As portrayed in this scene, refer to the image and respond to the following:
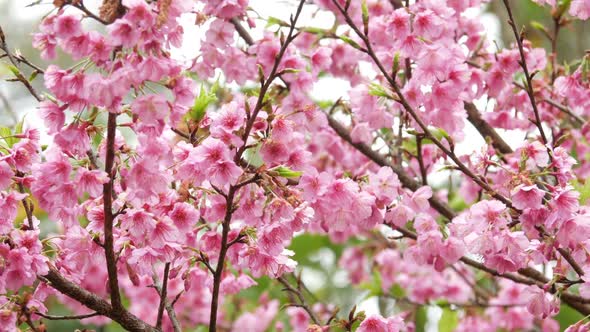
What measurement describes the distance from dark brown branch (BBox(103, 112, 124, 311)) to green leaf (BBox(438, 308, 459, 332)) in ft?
6.21

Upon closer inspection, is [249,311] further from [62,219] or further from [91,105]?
[91,105]

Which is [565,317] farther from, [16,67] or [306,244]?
[16,67]

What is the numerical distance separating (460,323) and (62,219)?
2.33 m

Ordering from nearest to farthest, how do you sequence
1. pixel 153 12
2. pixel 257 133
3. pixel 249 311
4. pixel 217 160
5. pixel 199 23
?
pixel 153 12, pixel 217 160, pixel 257 133, pixel 199 23, pixel 249 311

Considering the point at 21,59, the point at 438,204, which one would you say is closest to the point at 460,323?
the point at 438,204

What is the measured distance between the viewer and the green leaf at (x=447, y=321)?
336cm

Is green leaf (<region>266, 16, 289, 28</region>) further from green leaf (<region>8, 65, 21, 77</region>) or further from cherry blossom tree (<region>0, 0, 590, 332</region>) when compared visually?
green leaf (<region>8, 65, 21, 77</region>)

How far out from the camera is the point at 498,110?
111 inches

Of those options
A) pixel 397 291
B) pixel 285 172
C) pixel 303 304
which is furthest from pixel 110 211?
pixel 397 291

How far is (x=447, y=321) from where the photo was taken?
3.38 metres

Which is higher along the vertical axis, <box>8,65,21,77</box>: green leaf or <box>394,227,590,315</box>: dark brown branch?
<box>8,65,21,77</box>: green leaf

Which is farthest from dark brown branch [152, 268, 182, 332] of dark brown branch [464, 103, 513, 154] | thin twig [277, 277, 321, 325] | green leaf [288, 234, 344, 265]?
green leaf [288, 234, 344, 265]

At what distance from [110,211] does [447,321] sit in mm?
2097

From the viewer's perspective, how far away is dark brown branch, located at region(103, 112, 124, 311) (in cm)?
160
